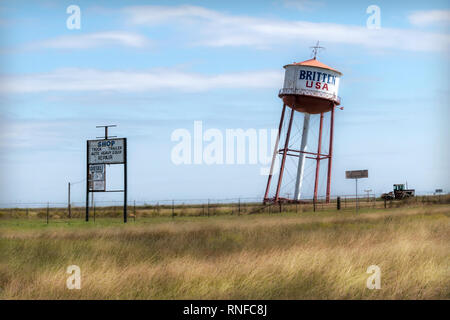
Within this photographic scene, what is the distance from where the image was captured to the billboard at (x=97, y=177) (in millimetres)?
40219

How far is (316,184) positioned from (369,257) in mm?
45581

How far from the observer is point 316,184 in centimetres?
5750

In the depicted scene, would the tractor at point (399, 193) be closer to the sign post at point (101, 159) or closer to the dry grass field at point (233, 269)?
the sign post at point (101, 159)

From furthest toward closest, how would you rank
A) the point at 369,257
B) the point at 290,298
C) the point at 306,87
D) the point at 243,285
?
the point at 306,87
the point at 369,257
the point at 243,285
the point at 290,298

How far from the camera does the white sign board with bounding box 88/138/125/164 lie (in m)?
38.0

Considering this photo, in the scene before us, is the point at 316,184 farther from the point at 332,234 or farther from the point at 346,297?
the point at 346,297

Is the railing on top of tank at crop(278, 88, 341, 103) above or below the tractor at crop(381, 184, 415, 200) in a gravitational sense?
above

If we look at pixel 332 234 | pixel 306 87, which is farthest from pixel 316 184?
pixel 332 234

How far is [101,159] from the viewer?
3919 centimetres

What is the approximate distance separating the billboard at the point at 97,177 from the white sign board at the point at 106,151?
2.58 ft

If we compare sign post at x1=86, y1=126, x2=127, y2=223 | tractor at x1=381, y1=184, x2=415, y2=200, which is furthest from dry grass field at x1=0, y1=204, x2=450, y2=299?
tractor at x1=381, y1=184, x2=415, y2=200

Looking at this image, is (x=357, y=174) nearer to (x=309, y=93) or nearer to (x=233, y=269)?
(x=309, y=93)

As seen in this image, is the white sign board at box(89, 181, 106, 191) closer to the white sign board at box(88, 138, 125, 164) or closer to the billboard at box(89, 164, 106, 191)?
the billboard at box(89, 164, 106, 191)

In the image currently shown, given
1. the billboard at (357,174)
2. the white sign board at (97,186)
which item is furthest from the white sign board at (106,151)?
the billboard at (357,174)
